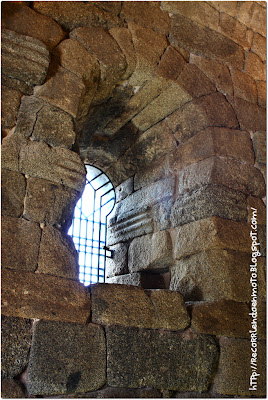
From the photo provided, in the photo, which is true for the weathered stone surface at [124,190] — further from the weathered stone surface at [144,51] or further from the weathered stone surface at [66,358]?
the weathered stone surface at [66,358]

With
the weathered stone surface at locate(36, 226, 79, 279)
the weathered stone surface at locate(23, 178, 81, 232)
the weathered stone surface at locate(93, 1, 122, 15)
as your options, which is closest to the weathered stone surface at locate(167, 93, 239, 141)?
the weathered stone surface at locate(93, 1, 122, 15)

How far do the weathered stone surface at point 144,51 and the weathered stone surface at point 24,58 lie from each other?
0.87 metres

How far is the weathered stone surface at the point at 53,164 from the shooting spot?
2713 mm

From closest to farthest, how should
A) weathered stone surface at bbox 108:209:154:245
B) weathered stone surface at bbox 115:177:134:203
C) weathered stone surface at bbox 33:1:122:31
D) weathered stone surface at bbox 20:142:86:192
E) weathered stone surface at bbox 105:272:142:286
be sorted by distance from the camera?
weathered stone surface at bbox 20:142:86:192, weathered stone surface at bbox 33:1:122:31, weathered stone surface at bbox 105:272:142:286, weathered stone surface at bbox 108:209:154:245, weathered stone surface at bbox 115:177:134:203

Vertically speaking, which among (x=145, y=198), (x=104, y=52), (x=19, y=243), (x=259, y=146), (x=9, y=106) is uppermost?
(x=104, y=52)

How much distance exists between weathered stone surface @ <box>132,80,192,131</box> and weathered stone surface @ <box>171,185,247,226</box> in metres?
0.80

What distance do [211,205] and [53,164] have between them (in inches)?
47.0

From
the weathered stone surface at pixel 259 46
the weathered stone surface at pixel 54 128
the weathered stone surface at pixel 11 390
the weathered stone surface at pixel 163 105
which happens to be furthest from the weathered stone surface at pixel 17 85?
the weathered stone surface at pixel 259 46

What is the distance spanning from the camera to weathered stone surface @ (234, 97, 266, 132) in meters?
3.81

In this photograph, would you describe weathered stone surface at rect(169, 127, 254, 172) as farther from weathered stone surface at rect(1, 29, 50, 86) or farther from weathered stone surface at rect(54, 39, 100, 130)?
weathered stone surface at rect(1, 29, 50, 86)

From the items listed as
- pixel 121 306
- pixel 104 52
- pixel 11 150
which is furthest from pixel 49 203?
pixel 104 52

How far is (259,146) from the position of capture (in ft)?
12.3

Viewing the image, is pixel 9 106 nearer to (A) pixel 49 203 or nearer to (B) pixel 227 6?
(A) pixel 49 203

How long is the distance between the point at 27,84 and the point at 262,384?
2.51 metres
